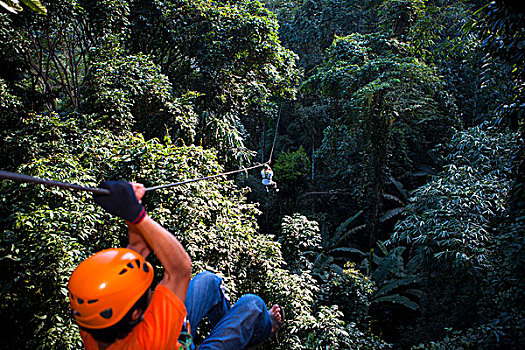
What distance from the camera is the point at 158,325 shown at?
1.27 meters

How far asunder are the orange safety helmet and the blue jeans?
2.12ft

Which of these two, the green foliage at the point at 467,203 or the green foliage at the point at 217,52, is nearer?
the green foliage at the point at 467,203

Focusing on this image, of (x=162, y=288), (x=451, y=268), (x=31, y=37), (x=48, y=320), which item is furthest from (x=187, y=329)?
(x=31, y=37)

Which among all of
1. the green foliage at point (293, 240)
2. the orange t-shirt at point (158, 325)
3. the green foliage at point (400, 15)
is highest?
the green foliage at point (400, 15)

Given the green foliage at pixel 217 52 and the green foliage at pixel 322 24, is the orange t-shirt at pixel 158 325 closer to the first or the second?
the green foliage at pixel 217 52

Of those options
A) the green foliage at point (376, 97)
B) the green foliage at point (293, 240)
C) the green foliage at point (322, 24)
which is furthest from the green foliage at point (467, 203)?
the green foliage at point (322, 24)

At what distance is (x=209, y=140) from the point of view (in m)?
6.98

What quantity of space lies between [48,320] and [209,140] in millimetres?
4443

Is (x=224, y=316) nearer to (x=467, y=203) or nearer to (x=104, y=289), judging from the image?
(x=104, y=289)

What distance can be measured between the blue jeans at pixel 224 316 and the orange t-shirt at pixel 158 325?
0.51 metres

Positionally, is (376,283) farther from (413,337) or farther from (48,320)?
(48,320)

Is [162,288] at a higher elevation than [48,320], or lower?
higher

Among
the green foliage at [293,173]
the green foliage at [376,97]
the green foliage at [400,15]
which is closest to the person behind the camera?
the green foliage at [376,97]

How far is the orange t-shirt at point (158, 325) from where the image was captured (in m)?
1.27
